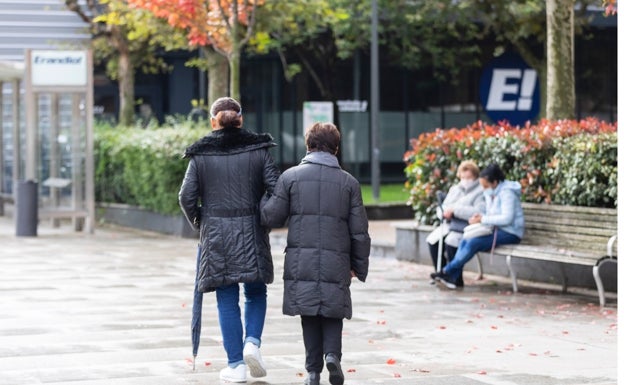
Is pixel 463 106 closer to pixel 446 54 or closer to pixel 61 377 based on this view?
pixel 446 54

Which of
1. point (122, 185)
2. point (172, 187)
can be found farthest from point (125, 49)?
point (172, 187)

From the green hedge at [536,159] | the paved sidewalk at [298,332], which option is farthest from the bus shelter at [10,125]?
the green hedge at [536,159]

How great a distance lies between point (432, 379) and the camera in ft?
29.0

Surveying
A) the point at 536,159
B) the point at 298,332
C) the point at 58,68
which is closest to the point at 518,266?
the point at 536,159

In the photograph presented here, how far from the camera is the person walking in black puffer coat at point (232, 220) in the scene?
8.72 metres

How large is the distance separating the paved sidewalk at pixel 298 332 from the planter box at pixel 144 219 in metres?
4.85

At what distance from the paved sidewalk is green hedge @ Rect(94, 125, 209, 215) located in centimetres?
505

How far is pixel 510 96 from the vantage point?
22.4 m

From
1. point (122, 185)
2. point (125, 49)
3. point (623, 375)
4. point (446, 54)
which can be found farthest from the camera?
point (446, 54)

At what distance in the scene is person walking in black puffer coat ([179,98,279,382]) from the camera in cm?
872

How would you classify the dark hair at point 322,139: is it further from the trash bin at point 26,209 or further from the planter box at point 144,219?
the trash bin at point 26,209

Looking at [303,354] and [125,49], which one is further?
→ [125,49]

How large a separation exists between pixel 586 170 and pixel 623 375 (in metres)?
8.40

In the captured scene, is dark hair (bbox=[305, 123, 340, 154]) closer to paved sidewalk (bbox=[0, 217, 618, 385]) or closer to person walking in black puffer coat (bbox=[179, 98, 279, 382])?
person walking in black puffer coat (bbox=[179, 98, 279, 382])
